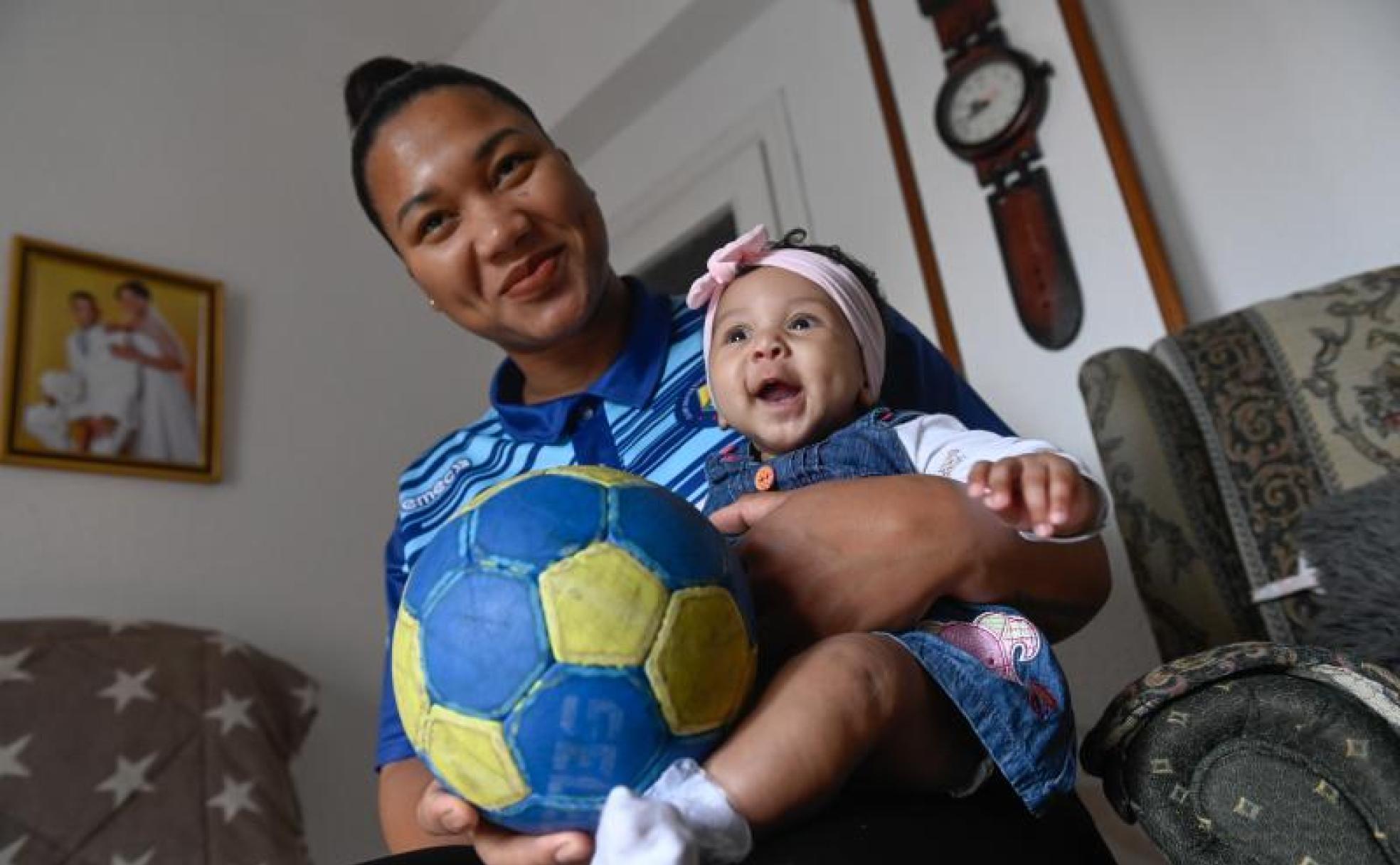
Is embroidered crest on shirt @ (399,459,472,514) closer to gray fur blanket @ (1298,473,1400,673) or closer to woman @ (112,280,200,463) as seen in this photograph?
gray fur blanket @ (1298,473,1400,673)

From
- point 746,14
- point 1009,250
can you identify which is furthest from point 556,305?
point 746,14

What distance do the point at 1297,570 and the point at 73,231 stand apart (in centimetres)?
273

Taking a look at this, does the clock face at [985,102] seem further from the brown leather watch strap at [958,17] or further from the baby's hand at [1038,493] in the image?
the baby's hand at [1038,493]

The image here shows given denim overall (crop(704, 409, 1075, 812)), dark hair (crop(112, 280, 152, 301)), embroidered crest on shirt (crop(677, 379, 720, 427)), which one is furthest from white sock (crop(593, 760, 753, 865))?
dark hair (crop(112, 280, 152, 301))

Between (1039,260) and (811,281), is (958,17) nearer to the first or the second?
(1039,260)

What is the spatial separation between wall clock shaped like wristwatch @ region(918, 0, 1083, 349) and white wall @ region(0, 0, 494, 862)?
1846 mm

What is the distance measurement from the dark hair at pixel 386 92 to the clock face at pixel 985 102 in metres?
1.10

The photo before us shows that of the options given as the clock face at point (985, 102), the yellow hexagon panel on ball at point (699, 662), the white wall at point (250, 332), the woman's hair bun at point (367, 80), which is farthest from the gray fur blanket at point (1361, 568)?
the white wall at point (250, 332)

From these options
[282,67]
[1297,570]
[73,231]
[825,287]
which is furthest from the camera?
[282,67]

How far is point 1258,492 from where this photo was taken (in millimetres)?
1223

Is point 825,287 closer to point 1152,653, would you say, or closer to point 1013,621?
point 1013,621

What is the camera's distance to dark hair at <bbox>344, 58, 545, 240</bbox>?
→ 1091 millimetres

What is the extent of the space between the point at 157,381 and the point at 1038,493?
7.60ft

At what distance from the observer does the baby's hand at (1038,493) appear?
2.20 ft
